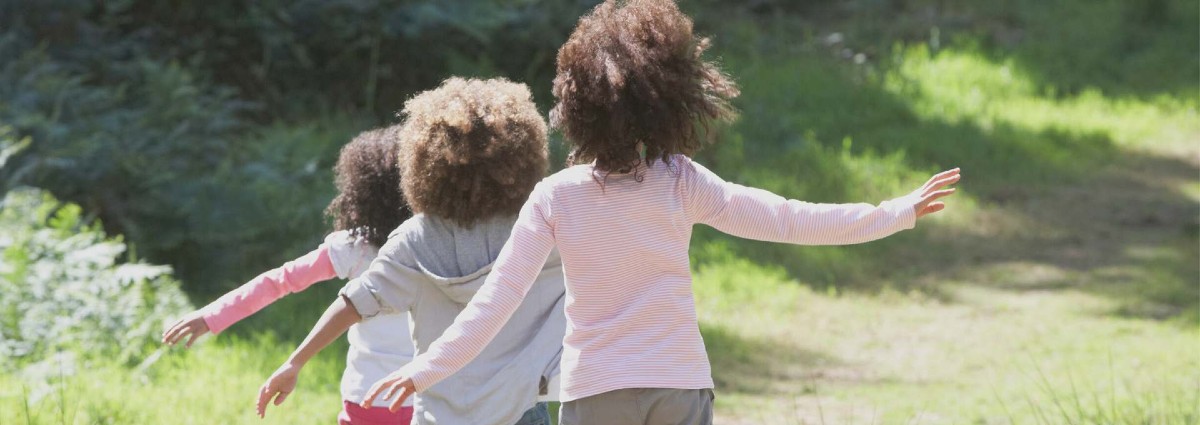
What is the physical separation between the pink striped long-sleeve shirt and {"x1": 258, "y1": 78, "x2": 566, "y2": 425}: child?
14.7 inches

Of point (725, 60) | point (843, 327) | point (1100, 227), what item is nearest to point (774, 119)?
point (725, 60)

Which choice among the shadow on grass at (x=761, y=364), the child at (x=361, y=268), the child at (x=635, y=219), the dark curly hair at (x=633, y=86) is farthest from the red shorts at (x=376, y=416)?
the shadow on grass at (x=761, y=364)

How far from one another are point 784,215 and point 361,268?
1.36 meters

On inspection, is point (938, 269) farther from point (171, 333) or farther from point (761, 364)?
point (171, 333)

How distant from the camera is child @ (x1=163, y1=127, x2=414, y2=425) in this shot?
373 cm

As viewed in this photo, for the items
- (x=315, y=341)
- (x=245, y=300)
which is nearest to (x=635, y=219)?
(x=315, y=341)

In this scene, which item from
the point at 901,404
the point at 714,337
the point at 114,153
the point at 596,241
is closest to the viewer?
the point at 596,241

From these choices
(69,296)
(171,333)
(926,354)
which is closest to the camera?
(171,333)

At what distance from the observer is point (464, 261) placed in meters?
3.40

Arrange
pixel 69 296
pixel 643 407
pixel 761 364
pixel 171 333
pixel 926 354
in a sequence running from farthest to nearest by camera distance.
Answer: pixel 926 354 → pixel 761 364 → pixel 69 296 → pixel 171 333 → pixel 643 407

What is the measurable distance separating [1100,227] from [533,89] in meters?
4.28

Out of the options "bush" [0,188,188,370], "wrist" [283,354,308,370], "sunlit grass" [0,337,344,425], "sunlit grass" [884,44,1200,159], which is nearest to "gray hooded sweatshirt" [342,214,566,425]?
"wrist" [283,354,308,370]

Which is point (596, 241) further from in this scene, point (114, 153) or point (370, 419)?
point (114, 153)

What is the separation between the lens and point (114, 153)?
7.58 meters
